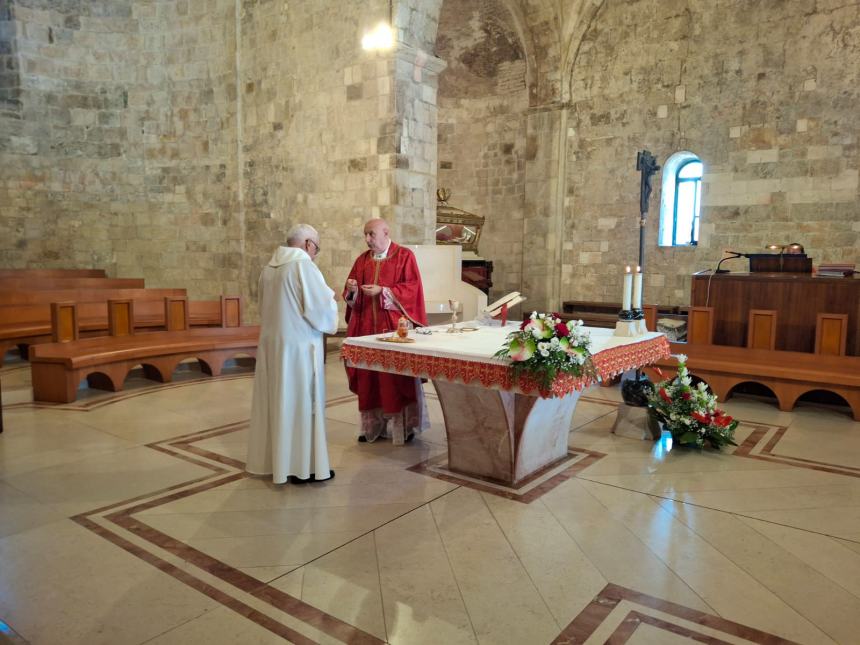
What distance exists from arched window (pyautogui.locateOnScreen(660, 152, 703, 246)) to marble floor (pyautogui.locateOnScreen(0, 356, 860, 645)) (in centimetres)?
782

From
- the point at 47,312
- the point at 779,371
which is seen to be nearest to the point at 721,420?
the point at 779,371

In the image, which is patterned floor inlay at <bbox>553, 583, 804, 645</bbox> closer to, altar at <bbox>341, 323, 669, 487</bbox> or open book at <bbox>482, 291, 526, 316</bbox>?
altar at <bbox>341, 323, 669, 487</bbox>

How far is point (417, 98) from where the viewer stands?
919 cm

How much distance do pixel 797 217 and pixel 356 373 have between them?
30.6 feet

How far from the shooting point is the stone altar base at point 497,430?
167 inches

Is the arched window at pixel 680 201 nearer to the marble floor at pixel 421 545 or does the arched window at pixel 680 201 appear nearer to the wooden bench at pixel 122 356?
the marble floor at pixel 421 545

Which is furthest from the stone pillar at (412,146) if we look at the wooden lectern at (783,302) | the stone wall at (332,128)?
the wooden lectern at (783,302)

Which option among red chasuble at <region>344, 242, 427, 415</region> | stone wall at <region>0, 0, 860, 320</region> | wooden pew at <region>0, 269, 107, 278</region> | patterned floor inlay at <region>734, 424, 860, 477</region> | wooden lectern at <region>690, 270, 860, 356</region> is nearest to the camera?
patterned floor inlay at <region>734, 424, 860, 477</region>

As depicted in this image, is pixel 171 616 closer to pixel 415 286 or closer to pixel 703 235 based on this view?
pixel 415 286

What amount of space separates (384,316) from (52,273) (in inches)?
336

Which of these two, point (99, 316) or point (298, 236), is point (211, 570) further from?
point (99, 316)

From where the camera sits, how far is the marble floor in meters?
2.69

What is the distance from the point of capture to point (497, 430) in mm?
4320

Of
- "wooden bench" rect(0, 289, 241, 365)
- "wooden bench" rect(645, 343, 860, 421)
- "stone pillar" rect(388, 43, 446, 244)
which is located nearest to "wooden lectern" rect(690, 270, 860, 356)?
"wooden bench" rect(645, 343, 860, 421)
